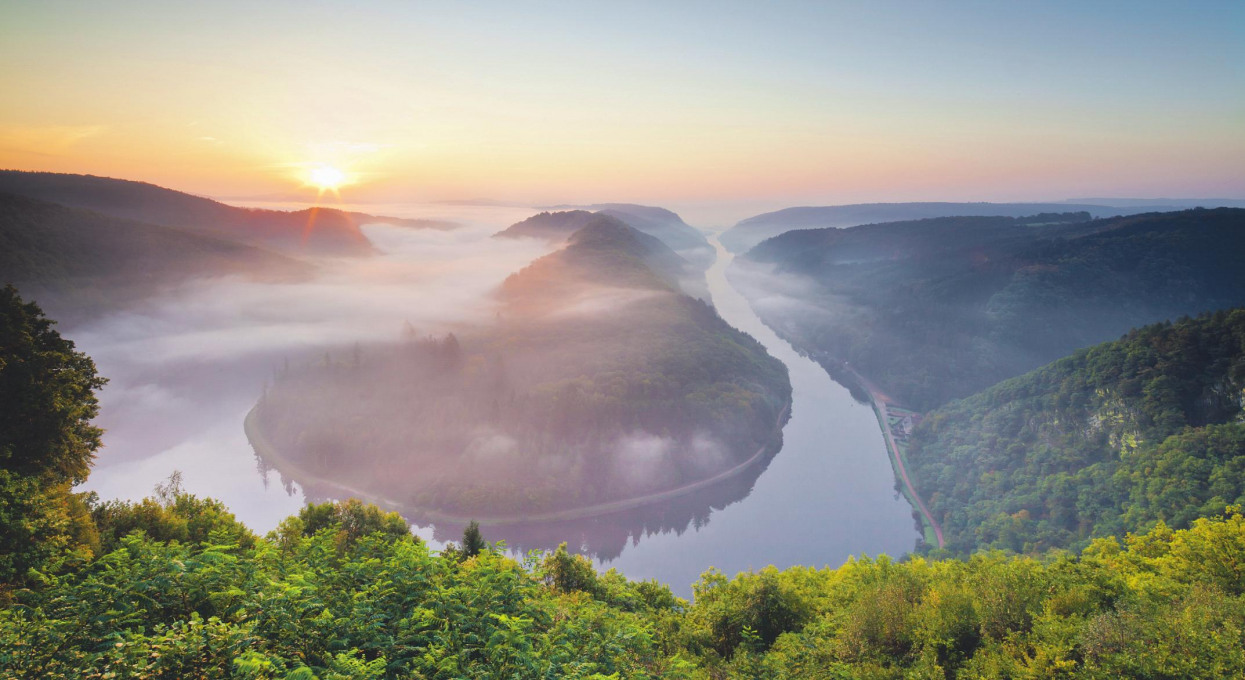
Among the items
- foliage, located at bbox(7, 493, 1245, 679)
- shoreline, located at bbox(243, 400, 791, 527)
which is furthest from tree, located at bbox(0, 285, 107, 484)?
shoreline, located at bbox(243, 400, 791, 527)

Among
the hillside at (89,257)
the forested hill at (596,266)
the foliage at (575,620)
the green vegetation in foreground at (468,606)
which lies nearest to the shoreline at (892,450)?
the forested hill at (596,266)

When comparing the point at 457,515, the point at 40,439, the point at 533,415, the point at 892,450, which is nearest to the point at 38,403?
the point at 40,439

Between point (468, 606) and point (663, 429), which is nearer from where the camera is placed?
point (468, 606)

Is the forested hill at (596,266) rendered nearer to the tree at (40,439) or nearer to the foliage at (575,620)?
the tree at (40,439)

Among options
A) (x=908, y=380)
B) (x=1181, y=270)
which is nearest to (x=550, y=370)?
(x=908, y=380)

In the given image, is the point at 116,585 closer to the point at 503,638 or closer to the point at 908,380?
the point at 503,638

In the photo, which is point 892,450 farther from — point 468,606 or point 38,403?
point 38,403
